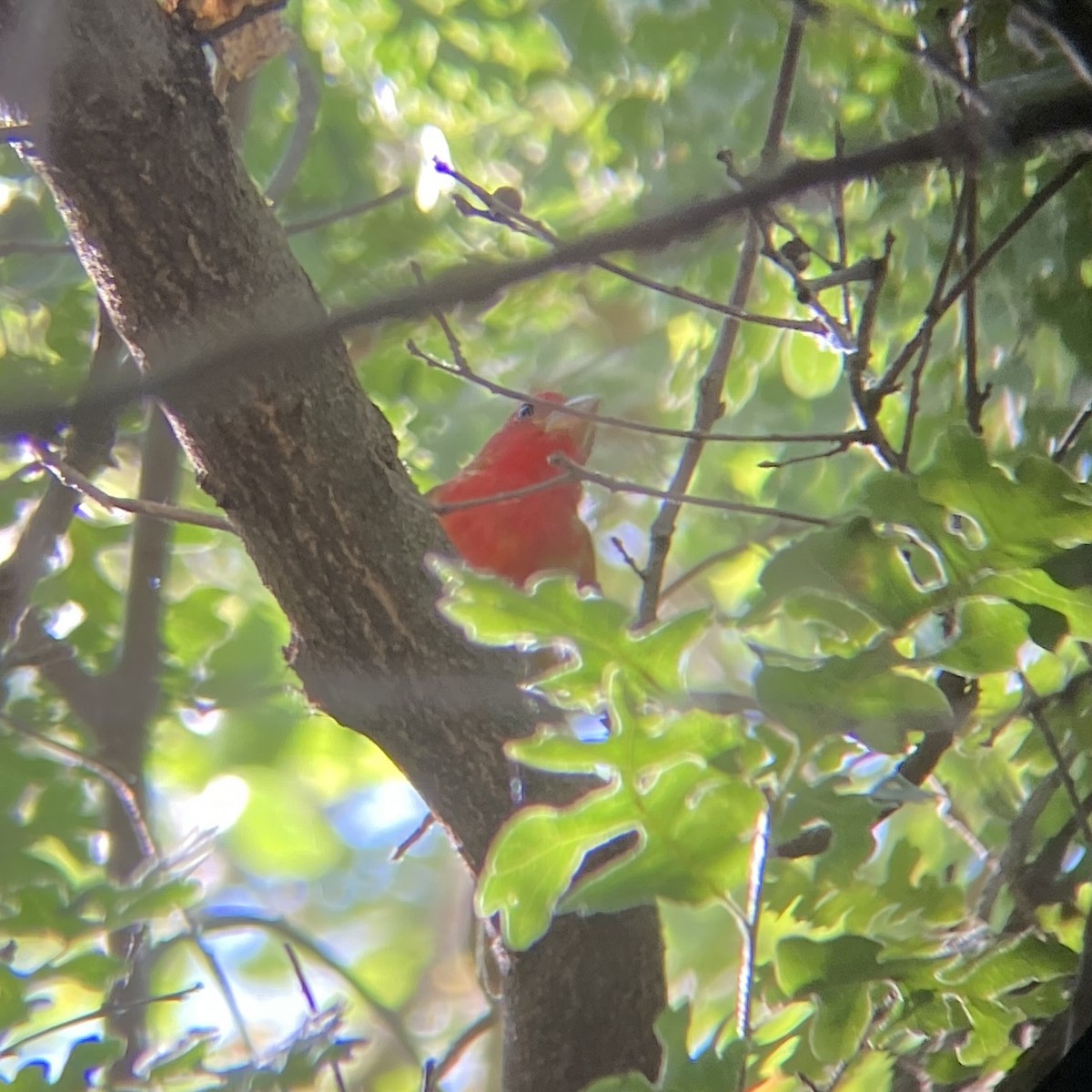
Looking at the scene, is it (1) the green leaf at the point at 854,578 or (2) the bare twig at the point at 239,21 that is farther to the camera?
(2) the bare twig at the point at 239,21

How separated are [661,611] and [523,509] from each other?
367 mm

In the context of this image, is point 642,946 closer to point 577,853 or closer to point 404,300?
point 577,853

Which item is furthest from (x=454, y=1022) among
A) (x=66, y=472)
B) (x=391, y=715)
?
(x=66, y=472)

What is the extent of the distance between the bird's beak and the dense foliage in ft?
0.27

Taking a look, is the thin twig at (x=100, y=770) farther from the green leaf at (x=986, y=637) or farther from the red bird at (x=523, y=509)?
the green leaf at (x=986, y=637)

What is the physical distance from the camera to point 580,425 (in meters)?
3.07

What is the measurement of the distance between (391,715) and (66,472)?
1.71ft

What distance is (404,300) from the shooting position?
3.03 ft

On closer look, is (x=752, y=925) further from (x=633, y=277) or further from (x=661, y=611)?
(x=661, y=611)

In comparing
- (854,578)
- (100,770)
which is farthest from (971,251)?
(100,770)

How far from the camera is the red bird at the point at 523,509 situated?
2.69m

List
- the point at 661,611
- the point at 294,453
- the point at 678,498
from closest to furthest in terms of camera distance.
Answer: the point at 678,498
the point at 294,453
the point at 661,611

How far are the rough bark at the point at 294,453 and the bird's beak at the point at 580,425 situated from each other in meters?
1.25

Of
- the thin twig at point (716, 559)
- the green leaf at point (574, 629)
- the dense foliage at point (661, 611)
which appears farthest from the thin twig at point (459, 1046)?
the green leaf at point (574, 629)
